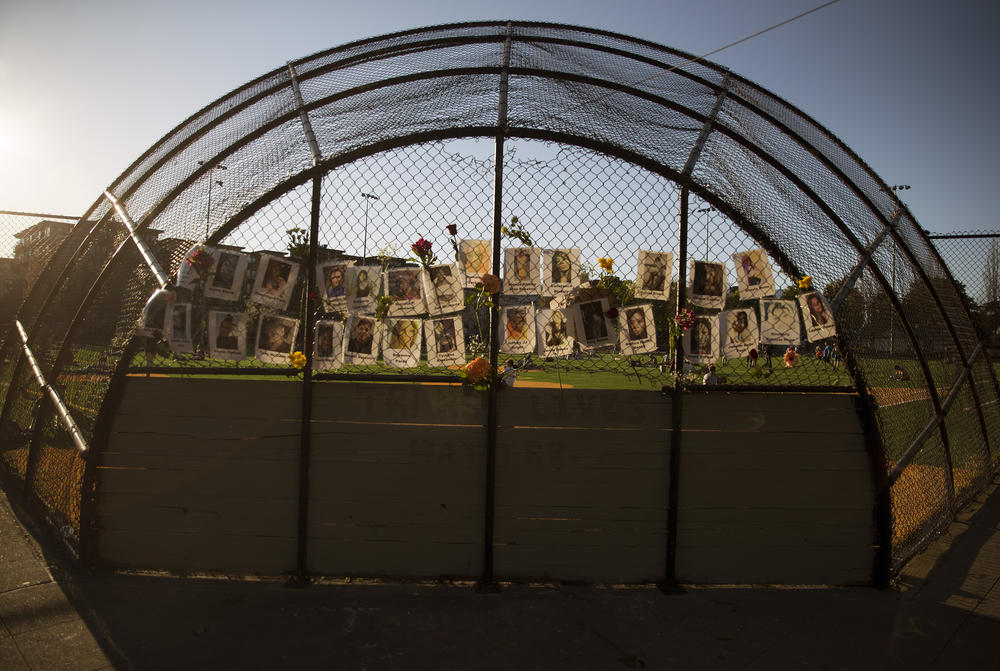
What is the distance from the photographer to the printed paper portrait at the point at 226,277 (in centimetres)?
371

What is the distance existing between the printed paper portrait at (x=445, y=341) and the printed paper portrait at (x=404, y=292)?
5.8 inches

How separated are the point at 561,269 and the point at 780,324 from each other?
5.09 ft

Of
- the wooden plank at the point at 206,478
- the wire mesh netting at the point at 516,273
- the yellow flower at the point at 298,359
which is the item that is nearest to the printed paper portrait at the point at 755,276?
the wire mesh netting at the point at 516,273

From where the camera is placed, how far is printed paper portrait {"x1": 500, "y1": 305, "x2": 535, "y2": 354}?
3.72 metres

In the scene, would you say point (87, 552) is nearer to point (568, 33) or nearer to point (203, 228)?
point (203, 228)

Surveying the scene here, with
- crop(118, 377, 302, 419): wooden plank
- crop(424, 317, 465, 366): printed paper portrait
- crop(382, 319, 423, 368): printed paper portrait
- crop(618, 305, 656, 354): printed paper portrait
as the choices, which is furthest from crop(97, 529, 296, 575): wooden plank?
crop(618, 305, 656, 354): printed paper portrait

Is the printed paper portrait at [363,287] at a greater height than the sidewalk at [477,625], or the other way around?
the printed paper portrait at [363,287]

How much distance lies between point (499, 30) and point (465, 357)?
8.66 feet

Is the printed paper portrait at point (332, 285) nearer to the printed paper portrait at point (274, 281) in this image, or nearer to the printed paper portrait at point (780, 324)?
the printed paper portrait at point (274, 281)

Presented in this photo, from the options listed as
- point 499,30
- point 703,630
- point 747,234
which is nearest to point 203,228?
point 499,30

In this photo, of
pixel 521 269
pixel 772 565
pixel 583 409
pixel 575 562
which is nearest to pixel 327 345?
pixel 521 269

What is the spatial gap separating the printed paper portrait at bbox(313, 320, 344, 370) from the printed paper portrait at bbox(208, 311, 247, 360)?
48 cm

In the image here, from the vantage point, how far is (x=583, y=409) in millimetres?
3822

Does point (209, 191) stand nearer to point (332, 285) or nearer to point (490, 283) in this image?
point (332, 285)
